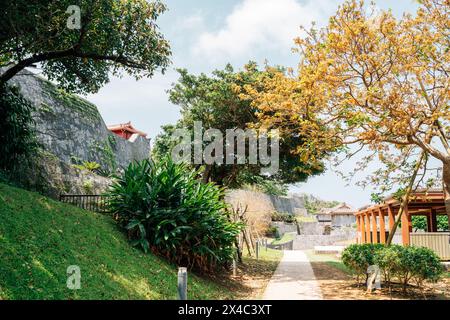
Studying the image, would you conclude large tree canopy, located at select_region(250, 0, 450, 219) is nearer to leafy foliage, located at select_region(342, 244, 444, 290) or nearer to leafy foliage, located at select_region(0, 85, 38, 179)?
leafy foliage, located at select_region(342, 244, 444, 290)

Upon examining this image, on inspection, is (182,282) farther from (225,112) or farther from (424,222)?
(424,222)

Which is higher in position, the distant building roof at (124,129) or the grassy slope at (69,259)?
the distant building roof at (124,129)

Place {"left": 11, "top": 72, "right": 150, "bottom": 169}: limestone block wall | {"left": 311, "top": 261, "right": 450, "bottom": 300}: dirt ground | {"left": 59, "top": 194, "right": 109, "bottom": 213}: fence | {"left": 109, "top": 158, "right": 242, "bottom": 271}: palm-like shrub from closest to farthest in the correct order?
{"left": 311, "top": 261, "right": 450, "bottom": 300}: dirt ground
{"left": 109, "top": 158, "right": 242, "bottom": 271}: palm-like shrub
{"left": 59, "top": 194, "right": 109, "bottom": 213}: fence
{"left": 11, "top": 72, "right": 150, "bottom": 169}: limestone block wall

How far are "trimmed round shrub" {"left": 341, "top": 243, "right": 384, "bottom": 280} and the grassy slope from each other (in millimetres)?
3612

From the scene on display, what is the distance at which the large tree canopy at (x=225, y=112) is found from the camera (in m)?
14.9

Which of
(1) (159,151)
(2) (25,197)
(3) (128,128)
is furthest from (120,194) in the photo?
(3) (128,128)

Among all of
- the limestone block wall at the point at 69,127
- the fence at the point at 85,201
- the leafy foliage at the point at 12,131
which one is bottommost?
the fence at the point at 85,201

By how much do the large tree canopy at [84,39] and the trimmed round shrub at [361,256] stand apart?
7.22 metres

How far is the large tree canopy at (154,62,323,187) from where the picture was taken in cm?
1488

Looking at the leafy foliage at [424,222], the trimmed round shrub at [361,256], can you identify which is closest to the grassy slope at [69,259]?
the trimmed round shrub at [361,256]

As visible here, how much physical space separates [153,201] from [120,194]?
956mm

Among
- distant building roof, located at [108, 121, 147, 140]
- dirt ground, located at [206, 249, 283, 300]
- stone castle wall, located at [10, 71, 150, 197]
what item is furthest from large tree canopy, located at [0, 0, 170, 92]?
distant building roof, located at [108, 121, 147, 140]

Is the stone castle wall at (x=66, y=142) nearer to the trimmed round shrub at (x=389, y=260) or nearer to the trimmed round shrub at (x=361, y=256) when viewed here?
the trimmed round shrub at (x=361, y=256)
